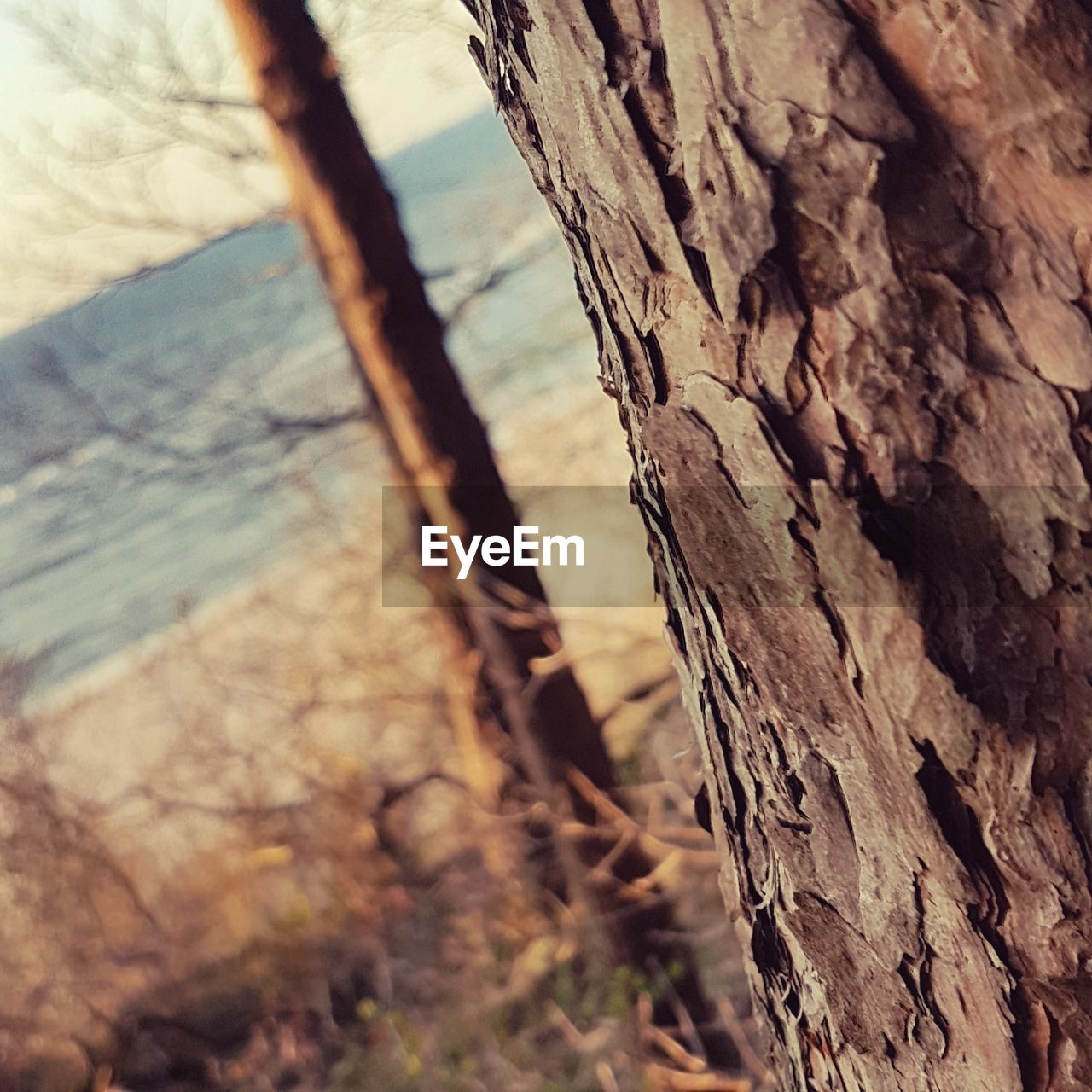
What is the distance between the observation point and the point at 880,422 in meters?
0.69

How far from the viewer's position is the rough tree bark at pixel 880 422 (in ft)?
2.11

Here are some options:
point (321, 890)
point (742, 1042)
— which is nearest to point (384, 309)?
point (321, 890)

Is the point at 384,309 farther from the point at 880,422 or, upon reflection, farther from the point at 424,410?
the point at 880,422

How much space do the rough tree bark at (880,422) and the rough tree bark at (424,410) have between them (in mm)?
4317

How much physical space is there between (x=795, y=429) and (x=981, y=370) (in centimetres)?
13

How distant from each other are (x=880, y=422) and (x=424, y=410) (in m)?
4.65

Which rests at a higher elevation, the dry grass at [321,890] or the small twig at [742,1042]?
the dry grass at [321,890]

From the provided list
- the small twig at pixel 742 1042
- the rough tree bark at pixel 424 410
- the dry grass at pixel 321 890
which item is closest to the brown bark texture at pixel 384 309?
the rough tree bark at pixel 424 410

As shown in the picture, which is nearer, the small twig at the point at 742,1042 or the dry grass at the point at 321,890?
the small twig at the point at 742,1042

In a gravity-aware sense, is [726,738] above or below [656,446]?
below

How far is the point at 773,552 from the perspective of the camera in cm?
77

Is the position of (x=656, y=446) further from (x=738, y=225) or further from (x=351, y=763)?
(x=351, y=763)

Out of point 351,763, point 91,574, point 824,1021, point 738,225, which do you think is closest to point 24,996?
point 351,763

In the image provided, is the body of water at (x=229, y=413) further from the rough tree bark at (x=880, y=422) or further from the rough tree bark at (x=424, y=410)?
the rough tree bark at (x=880, y=422)
